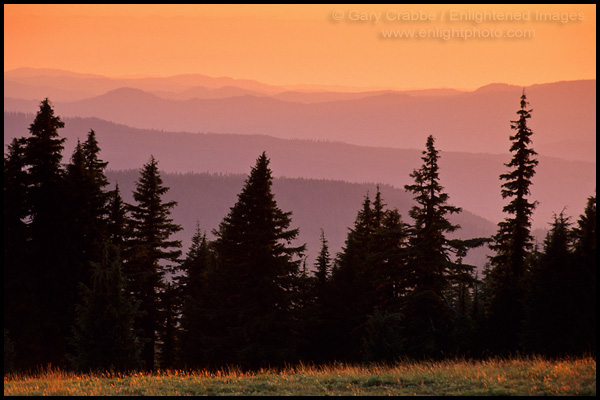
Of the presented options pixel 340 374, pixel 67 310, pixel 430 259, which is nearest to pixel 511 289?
pixel 430 259

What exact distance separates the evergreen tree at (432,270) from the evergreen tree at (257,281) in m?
6.31

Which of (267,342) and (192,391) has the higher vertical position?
(192,391)

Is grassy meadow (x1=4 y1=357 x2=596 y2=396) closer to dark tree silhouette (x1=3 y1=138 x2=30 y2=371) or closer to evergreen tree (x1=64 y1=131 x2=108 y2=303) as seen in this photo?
dark tree silhouette (x1=3 y1=138 x2=30 y2=371)

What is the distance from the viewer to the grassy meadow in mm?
13613

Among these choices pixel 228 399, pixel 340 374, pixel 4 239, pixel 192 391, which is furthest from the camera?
pixel 4 239

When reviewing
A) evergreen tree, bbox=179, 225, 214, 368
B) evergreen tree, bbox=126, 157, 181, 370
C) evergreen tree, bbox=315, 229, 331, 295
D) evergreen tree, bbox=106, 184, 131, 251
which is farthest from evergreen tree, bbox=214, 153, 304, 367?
evergreen tree, bbox=315, 229, 331, 295

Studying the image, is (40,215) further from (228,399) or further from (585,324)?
(585,324)

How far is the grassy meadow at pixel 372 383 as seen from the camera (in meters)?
13.6

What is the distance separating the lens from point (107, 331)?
23.5 m

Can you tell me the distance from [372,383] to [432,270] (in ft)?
53.1

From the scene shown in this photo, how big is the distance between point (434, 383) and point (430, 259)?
1642cm

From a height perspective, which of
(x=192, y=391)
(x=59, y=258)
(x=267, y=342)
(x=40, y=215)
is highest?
(x=40, y=215)

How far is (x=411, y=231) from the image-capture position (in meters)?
30.8

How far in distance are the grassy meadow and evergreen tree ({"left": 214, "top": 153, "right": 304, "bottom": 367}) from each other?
43.5 ft
